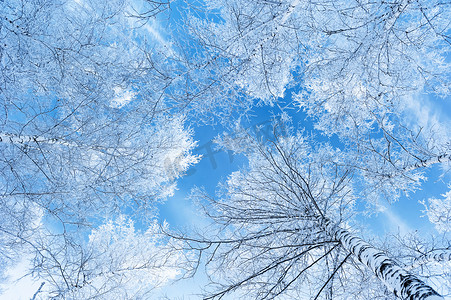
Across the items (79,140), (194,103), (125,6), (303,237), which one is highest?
(125,6)

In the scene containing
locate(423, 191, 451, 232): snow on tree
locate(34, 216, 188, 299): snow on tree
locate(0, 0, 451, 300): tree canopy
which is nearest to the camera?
locate(0, 0, 451, 300): tree canopy

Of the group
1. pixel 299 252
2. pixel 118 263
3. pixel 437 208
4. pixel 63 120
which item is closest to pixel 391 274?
pixel 299 252

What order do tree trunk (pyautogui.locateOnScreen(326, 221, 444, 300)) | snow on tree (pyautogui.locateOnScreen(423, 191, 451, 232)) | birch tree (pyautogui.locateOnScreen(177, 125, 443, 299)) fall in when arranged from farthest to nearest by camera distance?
snow on tree (pyautogui.locateOnScreen(423, 191, 451, 232))
birch tree (pyautogui.locateOnScreen(177, 125, 443, 299))
tree trunk (pyautogui.locateOnScreen(326, 221, 444, 300))

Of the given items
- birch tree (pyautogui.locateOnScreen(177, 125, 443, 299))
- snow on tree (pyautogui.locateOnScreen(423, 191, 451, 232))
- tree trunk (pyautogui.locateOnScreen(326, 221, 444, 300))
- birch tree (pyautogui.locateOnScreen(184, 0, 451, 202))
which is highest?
birch tree (pyautogui.locateOnScreen(184, 0, 451, 202))

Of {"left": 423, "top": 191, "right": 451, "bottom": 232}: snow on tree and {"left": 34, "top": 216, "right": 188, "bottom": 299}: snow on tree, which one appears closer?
{"left": 34, "top": 216, "right": 188, "bottom": 299}: snow on tree

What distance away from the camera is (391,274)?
1983 mm

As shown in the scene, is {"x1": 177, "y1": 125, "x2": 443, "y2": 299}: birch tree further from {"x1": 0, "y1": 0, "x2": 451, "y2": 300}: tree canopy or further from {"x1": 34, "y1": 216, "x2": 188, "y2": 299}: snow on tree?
{"x1": 34, "y1": 216, "x2": 188, "y2": 299}: snow on tree

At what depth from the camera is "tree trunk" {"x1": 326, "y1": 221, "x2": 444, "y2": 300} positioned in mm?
1672

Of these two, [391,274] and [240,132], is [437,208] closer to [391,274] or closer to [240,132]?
[240,132]

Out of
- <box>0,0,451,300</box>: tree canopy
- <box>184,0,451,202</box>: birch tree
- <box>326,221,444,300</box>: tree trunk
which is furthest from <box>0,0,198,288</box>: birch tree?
<box>326,221,444,300</box>: tree trunk

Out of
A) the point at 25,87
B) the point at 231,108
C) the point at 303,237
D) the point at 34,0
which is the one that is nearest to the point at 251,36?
the point at 231,108

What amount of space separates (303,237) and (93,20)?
777cm

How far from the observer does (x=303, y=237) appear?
3492 mm

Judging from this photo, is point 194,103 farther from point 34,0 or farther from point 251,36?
point 34,0
